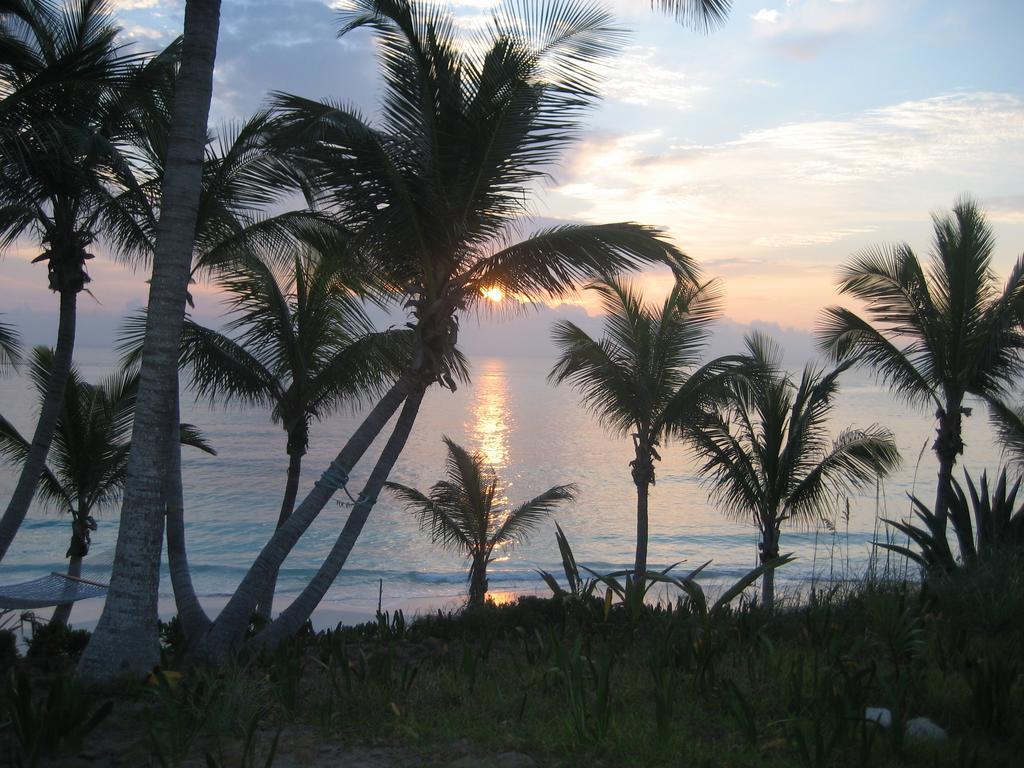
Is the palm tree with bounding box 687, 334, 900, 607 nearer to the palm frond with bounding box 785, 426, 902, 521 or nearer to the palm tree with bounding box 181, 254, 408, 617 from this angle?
the palm frond with bounding box 785, 426, 902, 521

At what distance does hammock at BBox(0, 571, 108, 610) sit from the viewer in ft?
27.7

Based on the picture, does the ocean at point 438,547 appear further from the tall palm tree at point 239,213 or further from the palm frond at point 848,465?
the tall palm tree at point 239,213

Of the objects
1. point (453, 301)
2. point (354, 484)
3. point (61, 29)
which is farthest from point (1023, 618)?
point (354, 484)

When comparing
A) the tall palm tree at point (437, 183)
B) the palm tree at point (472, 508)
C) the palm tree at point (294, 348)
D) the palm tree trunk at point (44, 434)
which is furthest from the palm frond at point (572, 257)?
the palm tree at point (472, 508)

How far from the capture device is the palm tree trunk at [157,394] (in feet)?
18.7

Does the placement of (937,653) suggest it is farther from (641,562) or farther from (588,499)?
(588,499)

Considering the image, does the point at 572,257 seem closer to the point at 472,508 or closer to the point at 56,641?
the point at 56,641

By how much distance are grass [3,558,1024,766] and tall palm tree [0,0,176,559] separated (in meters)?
4.03

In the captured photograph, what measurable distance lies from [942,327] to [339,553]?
1018 cm

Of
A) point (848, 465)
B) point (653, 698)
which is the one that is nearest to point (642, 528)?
point (848, 465)

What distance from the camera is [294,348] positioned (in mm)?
10688

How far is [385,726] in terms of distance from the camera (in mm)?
4297

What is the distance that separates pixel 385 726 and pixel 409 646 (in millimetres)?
2487

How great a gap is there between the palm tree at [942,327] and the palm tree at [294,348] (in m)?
7.86
